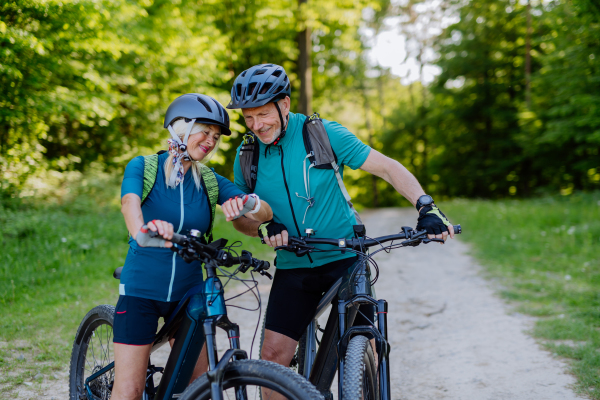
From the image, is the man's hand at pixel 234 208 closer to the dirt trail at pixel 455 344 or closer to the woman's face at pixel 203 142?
the woman's face at pixel 203 142

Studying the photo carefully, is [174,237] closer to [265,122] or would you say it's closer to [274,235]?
[274,235]

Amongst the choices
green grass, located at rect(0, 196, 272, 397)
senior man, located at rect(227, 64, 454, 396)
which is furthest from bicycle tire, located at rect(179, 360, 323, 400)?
green grass, located at rect(0, 196, 272, 397)

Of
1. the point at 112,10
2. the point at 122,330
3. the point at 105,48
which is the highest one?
the point at 112,10

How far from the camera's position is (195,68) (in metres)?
11.7

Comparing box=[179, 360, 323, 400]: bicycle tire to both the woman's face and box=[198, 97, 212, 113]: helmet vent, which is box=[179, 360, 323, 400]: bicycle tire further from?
box=[198, 97, 212, 113]: helmet vent

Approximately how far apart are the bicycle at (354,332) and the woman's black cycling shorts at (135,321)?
764 millimetres

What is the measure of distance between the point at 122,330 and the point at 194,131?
3.54 ft

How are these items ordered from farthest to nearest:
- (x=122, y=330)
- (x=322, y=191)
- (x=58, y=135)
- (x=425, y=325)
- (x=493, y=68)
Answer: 1. (x=493, y=68)
2. (x=58, y=135)
3. (x=425, y=325)
4. (x=322, y=191)
5. (x=122, y=330)

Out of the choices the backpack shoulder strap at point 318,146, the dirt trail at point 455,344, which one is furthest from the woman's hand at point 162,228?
the dirt trail at point 455,344

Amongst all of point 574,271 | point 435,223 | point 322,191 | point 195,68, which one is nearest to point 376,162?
point 322,191

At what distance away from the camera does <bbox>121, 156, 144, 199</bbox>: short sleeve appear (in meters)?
2.19

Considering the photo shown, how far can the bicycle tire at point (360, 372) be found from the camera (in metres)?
2.11

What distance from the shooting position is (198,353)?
237cm

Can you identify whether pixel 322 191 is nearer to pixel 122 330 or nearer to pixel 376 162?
pixel 376 162
